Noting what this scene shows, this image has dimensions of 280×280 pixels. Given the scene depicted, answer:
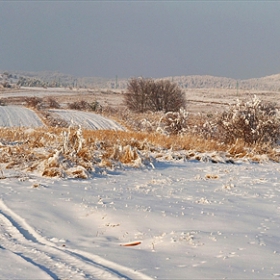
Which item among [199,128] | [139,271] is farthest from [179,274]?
[199,128]

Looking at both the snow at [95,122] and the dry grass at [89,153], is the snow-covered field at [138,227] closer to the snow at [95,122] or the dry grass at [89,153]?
the dry grass at [89,153]

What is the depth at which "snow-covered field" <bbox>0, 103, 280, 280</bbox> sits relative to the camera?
11.0 ft

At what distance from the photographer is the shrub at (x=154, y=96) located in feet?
121

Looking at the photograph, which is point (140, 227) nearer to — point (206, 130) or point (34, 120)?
point (206, 130)

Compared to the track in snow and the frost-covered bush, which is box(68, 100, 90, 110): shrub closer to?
the frost-covered bush

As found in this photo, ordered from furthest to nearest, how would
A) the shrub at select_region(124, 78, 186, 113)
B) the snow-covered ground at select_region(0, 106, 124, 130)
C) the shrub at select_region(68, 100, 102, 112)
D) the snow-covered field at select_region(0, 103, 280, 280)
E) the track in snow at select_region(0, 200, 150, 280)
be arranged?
1. the shrub at select_region(68, 100, 102, 112)
2. the shrub at select_region(124, 78, 186, 113)
3. the snow-covered ground at select_region(0, 106, 124, 130)
4. the snow-covered field at select_region(0, 103, 280, 280)
5. the track in snow at select_region(0, 200, 150, 280)

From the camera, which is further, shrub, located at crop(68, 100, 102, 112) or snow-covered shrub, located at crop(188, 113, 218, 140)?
shrub, located at crop(68, 100, 102, 112)

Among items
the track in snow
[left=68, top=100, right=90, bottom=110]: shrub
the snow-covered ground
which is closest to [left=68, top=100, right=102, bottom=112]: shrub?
[left=68, top=100, right=90, bottom=110]: shrub

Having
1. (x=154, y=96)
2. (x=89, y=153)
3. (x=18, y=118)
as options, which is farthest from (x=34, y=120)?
(x=89, y=153)

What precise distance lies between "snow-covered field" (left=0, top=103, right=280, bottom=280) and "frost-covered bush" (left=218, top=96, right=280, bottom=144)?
7.88 m

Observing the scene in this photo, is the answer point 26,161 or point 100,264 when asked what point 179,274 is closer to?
point 100,264

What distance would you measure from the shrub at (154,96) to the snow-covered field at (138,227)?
96.1 ft

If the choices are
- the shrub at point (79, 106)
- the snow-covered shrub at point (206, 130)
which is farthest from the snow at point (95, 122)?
the shrub at point (79, 106)

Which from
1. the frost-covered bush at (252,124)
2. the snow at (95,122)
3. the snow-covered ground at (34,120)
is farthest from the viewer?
the snow at (95,122)
